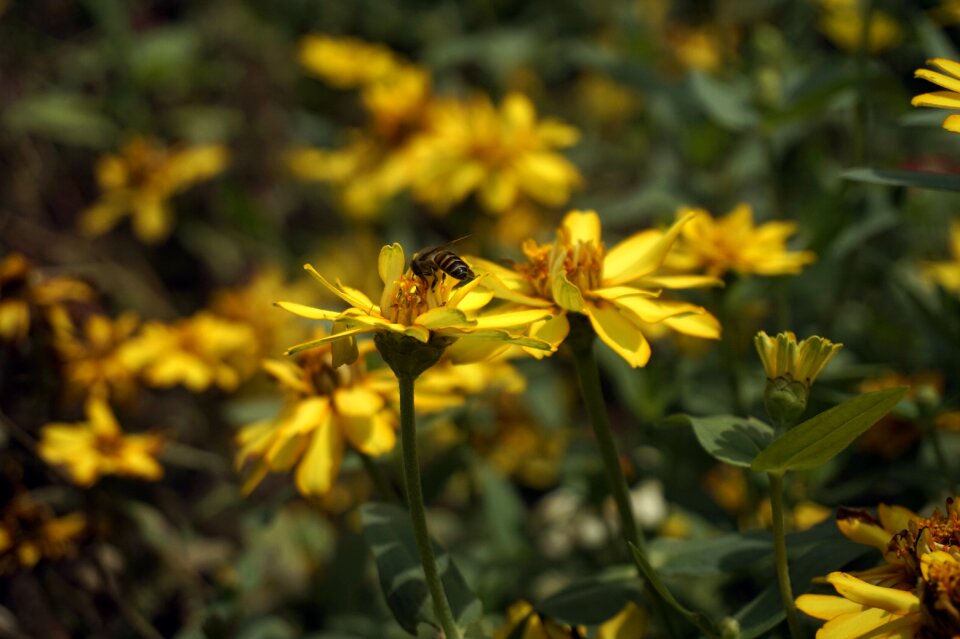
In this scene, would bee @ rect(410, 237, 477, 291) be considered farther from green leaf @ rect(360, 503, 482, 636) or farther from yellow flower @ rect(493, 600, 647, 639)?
yellow flower @ rect(493, 600, 647, 639)

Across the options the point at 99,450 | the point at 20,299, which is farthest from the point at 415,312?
the point at 20,299

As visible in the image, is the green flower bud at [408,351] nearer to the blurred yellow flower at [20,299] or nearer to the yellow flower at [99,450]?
the yellow flower at [99,450]

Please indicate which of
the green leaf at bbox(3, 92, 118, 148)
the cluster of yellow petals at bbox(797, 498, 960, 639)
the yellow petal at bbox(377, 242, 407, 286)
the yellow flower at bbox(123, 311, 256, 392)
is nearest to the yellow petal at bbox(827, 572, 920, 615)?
the cluster of yellow petals at bbox(797, 498, 960, 639)

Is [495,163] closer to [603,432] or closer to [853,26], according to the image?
[853,26]

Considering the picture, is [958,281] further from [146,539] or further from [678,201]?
[146,539]

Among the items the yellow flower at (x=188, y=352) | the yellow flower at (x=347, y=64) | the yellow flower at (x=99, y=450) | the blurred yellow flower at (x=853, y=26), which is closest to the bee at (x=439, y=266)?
the yellow flower at (x=99, y=450)

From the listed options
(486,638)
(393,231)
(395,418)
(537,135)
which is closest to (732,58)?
(537,135)
